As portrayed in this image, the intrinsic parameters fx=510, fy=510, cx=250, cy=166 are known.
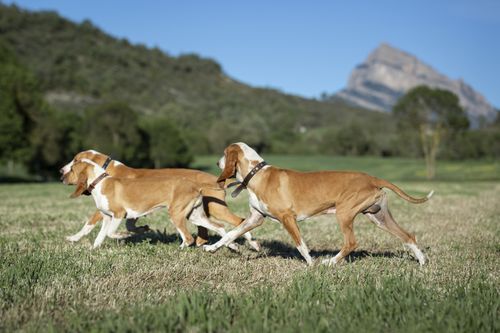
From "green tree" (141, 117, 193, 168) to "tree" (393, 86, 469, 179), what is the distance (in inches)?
1044

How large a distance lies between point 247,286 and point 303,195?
1727 mm

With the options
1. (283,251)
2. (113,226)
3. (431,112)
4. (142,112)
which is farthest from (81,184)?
(142,112)

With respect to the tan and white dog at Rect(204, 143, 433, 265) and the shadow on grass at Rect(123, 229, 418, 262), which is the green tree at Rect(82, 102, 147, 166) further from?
the tan and white dog at Rect(204, 143, 433, 265)

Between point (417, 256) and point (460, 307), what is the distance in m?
2.78

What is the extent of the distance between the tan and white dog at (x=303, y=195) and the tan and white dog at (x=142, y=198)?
0.82 m

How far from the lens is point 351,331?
3.77 metres

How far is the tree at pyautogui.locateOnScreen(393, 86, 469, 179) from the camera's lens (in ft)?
150

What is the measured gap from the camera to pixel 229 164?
6.89m

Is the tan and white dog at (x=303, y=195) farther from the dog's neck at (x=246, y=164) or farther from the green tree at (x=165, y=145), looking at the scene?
the green tree at (x=165, y=145)

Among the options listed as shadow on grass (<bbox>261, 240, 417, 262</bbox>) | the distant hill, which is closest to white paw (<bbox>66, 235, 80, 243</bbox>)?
shadow on grass (<bbox>261, 240, 417, 262</bbox>)

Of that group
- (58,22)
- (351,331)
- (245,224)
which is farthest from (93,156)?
(58,22)

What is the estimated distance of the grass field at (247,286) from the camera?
398cm

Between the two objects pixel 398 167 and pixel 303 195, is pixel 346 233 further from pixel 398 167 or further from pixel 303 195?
pixel 398 167

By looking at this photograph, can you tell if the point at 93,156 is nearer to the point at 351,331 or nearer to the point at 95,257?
the point at 95,257
